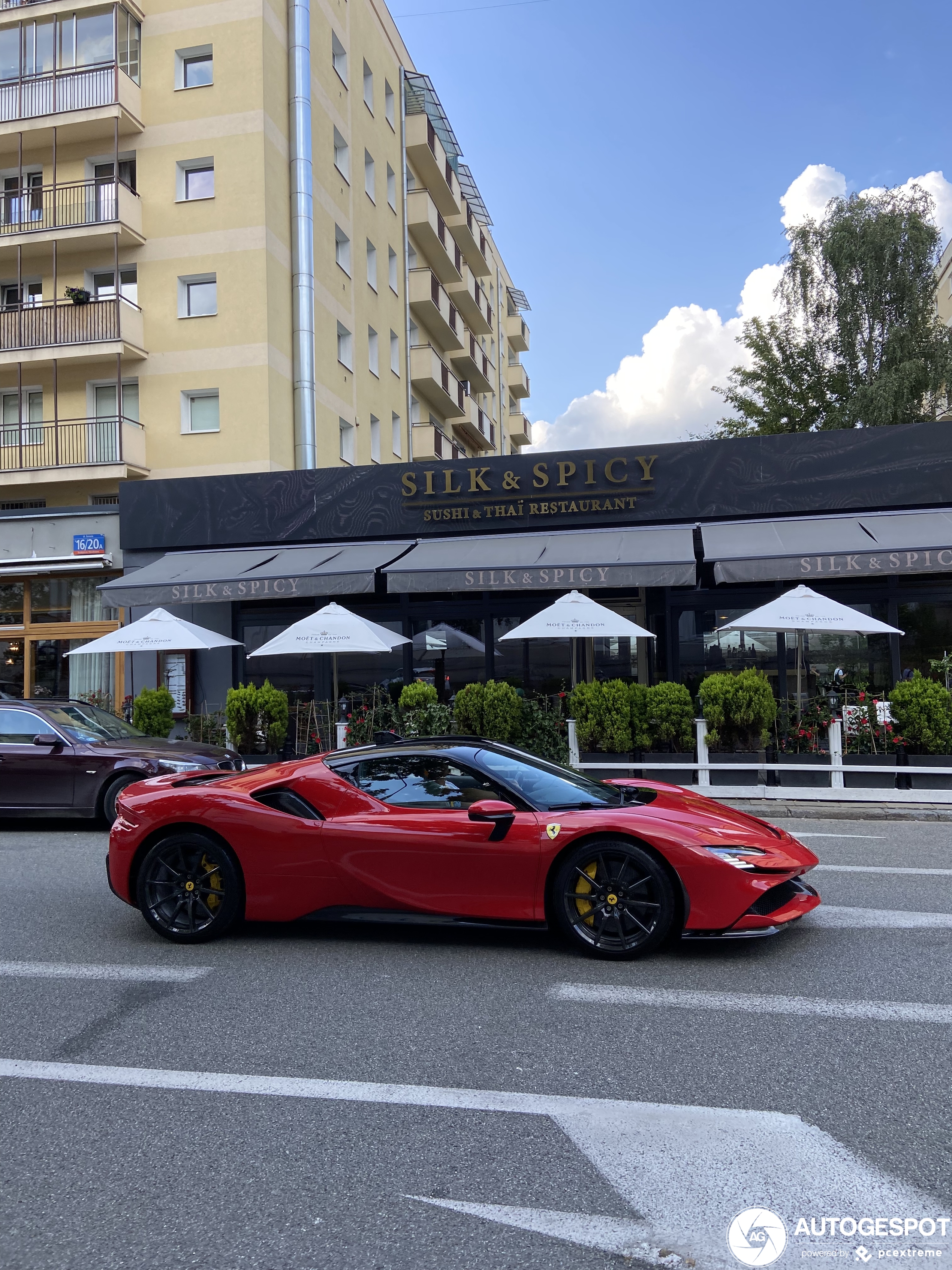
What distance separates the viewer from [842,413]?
33.4 m

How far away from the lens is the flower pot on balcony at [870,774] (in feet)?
37.8

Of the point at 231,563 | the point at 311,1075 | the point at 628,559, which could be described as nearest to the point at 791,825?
the point at 628,559

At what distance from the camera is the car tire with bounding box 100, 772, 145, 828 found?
10.5 m

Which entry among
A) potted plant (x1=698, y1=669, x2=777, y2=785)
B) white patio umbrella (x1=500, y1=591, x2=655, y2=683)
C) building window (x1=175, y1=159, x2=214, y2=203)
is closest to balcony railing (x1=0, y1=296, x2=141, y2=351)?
building window (x1=175, y1=159, x2=214, y2=203)

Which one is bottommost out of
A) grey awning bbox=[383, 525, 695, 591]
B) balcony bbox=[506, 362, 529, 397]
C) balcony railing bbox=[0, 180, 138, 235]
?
grey awning bbox=[383, 525, 695, 591]

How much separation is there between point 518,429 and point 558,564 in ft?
130

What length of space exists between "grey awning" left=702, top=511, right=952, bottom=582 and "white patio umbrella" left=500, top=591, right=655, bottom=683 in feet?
6.86

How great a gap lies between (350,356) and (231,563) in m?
11.4

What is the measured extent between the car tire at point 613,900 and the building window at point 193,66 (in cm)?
2391

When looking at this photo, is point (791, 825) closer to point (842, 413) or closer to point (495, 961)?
point (495, 961)

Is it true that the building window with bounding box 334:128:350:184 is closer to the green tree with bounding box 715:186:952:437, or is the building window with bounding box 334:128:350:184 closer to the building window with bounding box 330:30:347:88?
the building window with bounding box 330:30:347:88

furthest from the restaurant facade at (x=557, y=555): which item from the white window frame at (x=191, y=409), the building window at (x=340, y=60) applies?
the building window at (x=340, y=60)

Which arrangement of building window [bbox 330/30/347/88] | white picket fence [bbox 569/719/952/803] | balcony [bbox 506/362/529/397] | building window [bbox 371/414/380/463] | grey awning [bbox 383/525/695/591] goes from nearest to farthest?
white picket fence [bbox 569/719/952/803]
grey awning [bbox 383/525/695/591]
building window [bbox 330/30/347/88]
building window [bbox 371/414/380/463]
balcony [bbox 506/362/529/397]

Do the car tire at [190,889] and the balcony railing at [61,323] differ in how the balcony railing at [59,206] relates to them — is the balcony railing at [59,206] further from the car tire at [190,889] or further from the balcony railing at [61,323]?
the car tire at [190,889]
